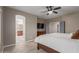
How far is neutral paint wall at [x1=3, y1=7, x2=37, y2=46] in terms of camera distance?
9.50ft

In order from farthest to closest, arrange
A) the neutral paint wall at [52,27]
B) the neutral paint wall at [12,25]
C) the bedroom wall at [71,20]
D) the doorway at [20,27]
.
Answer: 1. the neutral paint wall at [52,27]
2. the bedroom wall at [71,20]
3. the doorway at [20,27]
4. the neutral paint wall at [12,25]

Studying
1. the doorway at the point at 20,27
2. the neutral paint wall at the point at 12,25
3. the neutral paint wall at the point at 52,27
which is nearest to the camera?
the neutral paint wall at the point at 12,25

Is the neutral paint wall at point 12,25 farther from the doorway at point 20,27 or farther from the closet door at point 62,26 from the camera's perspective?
the closet door at point 62,26

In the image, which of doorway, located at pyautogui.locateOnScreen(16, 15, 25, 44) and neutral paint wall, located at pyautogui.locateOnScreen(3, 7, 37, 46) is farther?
doorway, located at pyautogui.locateOnScreen(16, 15, 25, 44)

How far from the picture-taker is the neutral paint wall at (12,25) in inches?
114

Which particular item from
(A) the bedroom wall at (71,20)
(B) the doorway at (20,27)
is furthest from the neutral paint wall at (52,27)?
(B) the doorway at (20,27)

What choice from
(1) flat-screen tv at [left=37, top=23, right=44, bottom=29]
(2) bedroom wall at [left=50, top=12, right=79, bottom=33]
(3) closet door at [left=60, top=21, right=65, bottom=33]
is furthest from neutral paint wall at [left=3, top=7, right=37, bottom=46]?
(3) closet door at [left=60, top=21, right=65, bottom=33]

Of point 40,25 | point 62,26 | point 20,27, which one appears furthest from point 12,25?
point 62,26

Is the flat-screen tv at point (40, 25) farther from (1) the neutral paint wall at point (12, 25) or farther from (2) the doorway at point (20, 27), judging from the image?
(2) the doorway at point (20, 27)

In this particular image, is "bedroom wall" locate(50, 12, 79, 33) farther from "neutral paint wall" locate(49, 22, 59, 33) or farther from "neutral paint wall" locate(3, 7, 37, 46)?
"neutral paint wall" locate(3, 7, 37, 46)

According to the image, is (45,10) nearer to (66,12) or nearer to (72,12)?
(66,12)

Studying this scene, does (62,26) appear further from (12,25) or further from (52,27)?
(12,25)

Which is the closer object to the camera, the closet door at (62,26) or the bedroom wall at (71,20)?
the bedroom wall at (71,20)
